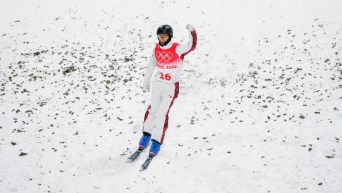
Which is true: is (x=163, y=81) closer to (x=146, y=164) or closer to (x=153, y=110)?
(x=153, y=110)

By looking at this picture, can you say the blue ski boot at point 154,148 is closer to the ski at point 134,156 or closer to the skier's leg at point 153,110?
the ski at point 134,156

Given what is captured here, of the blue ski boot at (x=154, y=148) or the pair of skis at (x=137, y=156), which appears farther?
the blue ski boot at (x=154, y=148)

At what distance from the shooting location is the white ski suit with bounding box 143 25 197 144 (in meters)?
8.48

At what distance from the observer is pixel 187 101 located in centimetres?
1205

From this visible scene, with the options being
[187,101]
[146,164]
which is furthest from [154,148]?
[187,101]

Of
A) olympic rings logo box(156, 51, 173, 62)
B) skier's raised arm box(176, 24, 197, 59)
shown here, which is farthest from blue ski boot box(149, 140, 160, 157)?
skier's raised arm box(176, 24, 197, 59)

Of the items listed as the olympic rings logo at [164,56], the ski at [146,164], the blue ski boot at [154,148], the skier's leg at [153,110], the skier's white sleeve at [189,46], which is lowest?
the ski at [146,164]

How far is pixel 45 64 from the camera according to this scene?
1598 centimetres

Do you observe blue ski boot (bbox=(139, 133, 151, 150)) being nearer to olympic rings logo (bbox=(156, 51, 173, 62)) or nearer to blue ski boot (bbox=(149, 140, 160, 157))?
blue ski boot (bbox=(149, 140, 160, 157))

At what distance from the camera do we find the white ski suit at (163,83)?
848cm

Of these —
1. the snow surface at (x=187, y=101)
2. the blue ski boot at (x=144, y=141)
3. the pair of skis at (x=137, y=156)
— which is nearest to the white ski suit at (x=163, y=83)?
the blue ski boot at (x=144, y=141)

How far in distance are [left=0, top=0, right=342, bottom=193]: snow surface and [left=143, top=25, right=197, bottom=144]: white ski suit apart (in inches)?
32.3

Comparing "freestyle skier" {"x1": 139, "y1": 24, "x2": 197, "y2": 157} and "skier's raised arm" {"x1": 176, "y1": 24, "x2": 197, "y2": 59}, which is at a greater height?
→ "skier's raised arm" {"x1": 176, "y1": 24, "x2": 197, "y2": 59}

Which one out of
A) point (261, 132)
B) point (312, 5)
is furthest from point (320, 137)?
point (312, 5)
